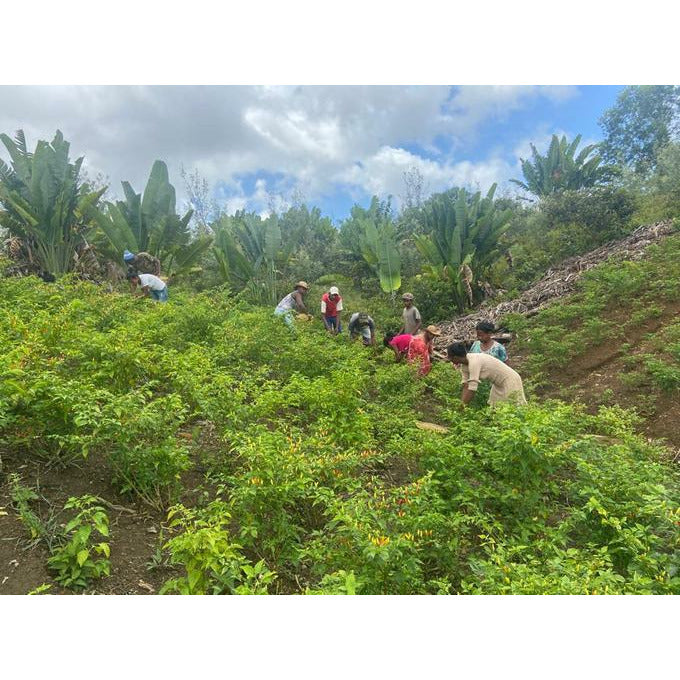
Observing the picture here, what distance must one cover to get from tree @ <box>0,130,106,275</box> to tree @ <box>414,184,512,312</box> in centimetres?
694

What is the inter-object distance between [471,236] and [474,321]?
7.26ft

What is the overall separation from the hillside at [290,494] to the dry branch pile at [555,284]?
571 cm

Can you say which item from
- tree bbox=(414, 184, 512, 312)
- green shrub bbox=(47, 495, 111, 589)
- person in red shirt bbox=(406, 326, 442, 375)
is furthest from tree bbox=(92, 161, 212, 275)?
A: green shrub bbox=(47, 495, 111, 589)

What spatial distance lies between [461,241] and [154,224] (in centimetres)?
643

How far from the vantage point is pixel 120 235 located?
9477 millimetres

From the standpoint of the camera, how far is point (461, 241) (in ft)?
36.9

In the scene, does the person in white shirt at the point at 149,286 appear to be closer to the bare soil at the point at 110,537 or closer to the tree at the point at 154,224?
the tree at the point at 154,224

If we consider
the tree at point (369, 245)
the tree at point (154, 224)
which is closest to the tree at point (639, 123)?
the tree at point (369, 245)

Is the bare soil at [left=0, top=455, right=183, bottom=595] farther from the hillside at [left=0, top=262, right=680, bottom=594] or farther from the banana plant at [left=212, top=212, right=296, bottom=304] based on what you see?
the banana plant at [left=212, top=212, right=296, bottom=304]

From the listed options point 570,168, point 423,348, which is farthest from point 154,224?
point 570,168

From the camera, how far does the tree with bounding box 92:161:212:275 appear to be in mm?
9570

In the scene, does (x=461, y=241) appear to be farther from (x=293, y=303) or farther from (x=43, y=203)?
(x=43, y=203)

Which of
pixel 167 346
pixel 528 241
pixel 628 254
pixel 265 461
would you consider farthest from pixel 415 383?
pixel 528 241

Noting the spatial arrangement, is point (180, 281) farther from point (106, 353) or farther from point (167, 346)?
point (106, 353)
